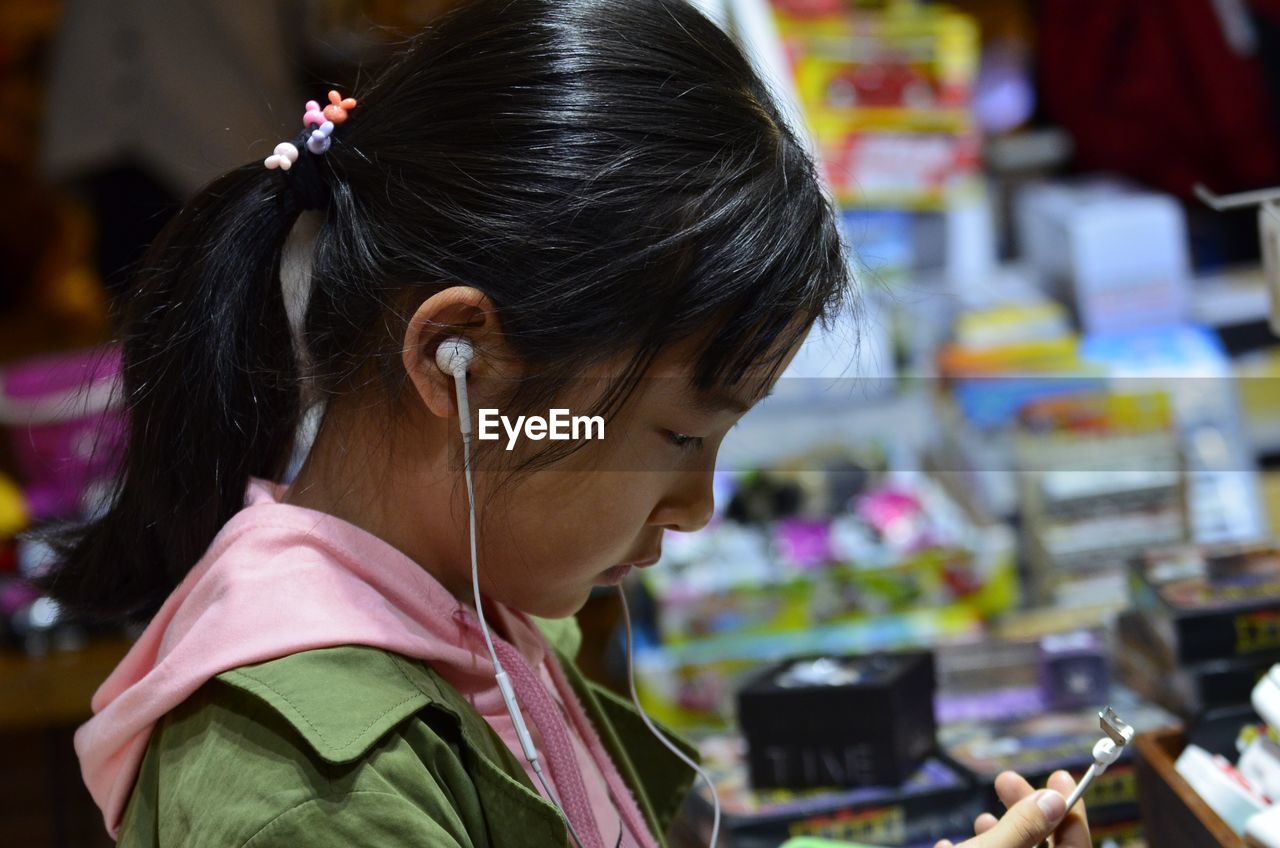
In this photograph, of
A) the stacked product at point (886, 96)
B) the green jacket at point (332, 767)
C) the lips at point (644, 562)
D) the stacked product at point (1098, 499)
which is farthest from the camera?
the stacked product at point (886, 96)

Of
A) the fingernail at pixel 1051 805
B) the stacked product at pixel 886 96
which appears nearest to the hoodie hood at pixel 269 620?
the fingernail at pixel 1051 805

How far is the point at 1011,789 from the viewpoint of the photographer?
0.92 metres

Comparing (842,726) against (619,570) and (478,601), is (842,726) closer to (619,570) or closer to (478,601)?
(619,570)

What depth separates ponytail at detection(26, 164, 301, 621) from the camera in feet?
2.96

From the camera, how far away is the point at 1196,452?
6.65ft

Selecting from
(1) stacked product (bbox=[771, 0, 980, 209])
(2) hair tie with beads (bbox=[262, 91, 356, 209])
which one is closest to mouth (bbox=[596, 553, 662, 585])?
(2) hair tie with beads (bbox=[262, 91, 356, 209])

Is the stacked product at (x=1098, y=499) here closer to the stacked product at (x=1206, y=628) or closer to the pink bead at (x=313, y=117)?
the stacked product at (x=1206, y=628)

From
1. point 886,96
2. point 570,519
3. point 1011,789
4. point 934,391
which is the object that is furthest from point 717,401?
point 886,96

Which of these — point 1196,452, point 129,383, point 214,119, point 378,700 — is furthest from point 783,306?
point 214,119

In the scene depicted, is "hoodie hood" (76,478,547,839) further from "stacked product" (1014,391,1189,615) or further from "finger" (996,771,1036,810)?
"stacked product" (1014,391,1189,615)

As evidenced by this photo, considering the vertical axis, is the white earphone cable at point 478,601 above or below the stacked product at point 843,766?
above

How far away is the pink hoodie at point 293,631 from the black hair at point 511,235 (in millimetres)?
80

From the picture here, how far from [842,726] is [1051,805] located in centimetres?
45

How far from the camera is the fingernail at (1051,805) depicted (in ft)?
2.71
